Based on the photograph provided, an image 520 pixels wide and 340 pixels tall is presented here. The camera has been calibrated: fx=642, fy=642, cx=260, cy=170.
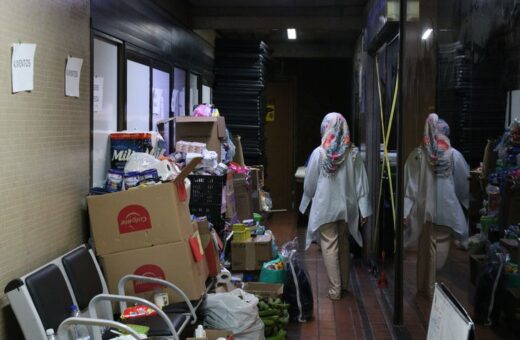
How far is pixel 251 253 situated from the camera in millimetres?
5281

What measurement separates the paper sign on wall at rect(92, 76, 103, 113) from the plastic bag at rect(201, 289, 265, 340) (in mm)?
1431

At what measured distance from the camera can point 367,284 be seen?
6328 mm

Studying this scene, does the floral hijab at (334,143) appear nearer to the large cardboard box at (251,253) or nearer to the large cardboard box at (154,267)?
the large cardboard box at (251,253)

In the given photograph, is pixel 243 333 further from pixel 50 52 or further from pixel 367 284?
pixel 367 284

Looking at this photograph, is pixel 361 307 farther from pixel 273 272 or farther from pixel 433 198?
pixel 433 198

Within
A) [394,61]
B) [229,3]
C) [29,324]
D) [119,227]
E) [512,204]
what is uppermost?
[229,3]

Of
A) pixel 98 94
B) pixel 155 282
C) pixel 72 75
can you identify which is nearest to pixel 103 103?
pixel 98 94

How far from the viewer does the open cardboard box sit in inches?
140

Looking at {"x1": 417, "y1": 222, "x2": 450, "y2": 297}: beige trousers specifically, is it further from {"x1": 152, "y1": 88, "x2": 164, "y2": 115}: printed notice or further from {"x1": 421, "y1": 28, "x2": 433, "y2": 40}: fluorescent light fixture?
{"x1": 152, "y1": 88, "x2": 164, "y2": 115}: printed notice

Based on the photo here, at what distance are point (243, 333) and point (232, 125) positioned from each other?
5016mm

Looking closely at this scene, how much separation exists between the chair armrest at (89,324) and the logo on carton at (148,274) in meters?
0.77

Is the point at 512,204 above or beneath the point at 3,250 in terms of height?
above

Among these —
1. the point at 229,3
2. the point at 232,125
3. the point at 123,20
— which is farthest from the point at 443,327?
the point at 232,125

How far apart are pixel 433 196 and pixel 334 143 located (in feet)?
7.47
